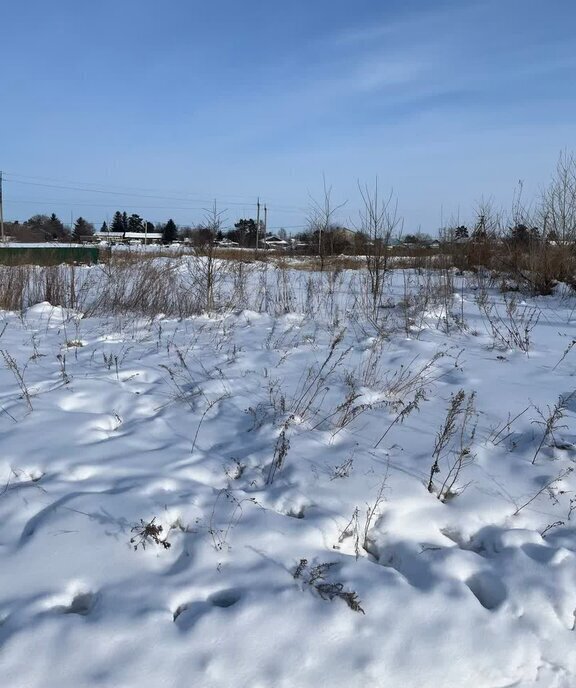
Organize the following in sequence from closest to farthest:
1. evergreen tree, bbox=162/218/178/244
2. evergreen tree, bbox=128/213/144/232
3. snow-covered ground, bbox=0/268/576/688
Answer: snow-covered ground, bbox=0/268/576/688, evergreen tree, bbox=162/218/178/244, evergreen tree, bbox=128/213/144/232

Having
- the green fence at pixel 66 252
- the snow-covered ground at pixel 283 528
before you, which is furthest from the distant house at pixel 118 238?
the snow-covered ground at pixel 283 528

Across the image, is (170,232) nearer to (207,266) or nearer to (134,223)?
(134,223)

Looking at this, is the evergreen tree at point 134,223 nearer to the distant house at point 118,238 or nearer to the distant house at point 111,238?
the distant house at point 118,238

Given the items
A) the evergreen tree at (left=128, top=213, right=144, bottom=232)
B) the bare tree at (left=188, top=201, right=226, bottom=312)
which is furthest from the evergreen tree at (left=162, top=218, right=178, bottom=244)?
the bare tree at (left=188, top=201, right=226, bottom=312)

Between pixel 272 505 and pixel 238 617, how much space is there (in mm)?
749

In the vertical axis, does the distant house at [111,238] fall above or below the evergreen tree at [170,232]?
below

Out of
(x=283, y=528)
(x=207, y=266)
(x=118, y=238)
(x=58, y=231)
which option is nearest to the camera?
(x=283, y=528)

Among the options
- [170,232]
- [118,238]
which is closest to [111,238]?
[118,238]

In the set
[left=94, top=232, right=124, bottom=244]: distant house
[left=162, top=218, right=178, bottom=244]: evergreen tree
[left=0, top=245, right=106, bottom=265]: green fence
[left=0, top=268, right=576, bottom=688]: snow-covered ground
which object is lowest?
[left=0, top=268, right=576, bottom=688]: snow-covered ground

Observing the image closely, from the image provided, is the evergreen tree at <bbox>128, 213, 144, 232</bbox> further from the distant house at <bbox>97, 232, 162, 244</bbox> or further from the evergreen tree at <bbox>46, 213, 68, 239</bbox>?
the evergreen tree at <bbox>46, 213, 68, 239</bbox>

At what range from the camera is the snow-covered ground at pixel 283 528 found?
1.69 metres

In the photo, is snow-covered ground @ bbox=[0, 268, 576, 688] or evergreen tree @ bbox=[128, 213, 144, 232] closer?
snow-covered ground @ bbox=[0, 268, 576, 688]

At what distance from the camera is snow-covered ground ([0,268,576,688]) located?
1.69m

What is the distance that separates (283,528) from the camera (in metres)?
2.29
